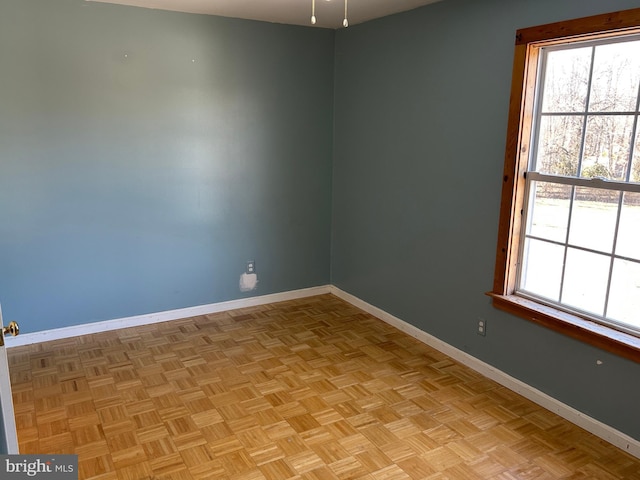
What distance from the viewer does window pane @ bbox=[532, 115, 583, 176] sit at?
2.62 m

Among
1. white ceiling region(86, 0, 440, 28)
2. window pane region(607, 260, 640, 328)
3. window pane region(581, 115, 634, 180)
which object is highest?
white ceiling region(86, 0, 440, 28)

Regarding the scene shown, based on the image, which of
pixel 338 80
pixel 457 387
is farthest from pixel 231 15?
pixel 457 387

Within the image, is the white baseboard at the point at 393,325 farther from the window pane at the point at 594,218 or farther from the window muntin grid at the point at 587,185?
the window pane at the point at 594,218

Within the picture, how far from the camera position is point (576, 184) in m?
2.62

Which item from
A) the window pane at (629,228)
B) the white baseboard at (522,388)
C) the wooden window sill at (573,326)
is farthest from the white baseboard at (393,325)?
the window pane at (629,228)

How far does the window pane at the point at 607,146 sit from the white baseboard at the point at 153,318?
101 inches

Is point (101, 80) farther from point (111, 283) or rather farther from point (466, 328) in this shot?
point (466, 328)

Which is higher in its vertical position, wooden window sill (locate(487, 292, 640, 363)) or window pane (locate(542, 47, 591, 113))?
window pane (locate(542, 47, 591, 113))

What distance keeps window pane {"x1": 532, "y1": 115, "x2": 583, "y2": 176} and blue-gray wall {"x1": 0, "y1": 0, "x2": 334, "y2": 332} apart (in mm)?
1989

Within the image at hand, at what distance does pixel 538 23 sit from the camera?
2.62 m

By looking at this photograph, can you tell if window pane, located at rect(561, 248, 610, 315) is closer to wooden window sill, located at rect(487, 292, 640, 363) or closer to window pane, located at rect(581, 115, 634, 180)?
wooden window sill, located at rect(487, 292, 640, 363)

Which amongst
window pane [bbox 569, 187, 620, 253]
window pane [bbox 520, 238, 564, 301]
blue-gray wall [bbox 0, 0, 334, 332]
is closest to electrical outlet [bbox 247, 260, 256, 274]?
blue-gray wall [bbox 0, 0, 334, 332]

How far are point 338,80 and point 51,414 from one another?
312 cm

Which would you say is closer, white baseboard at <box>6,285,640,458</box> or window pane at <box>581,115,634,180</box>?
window pane at <box>581,115,634,180</box>
